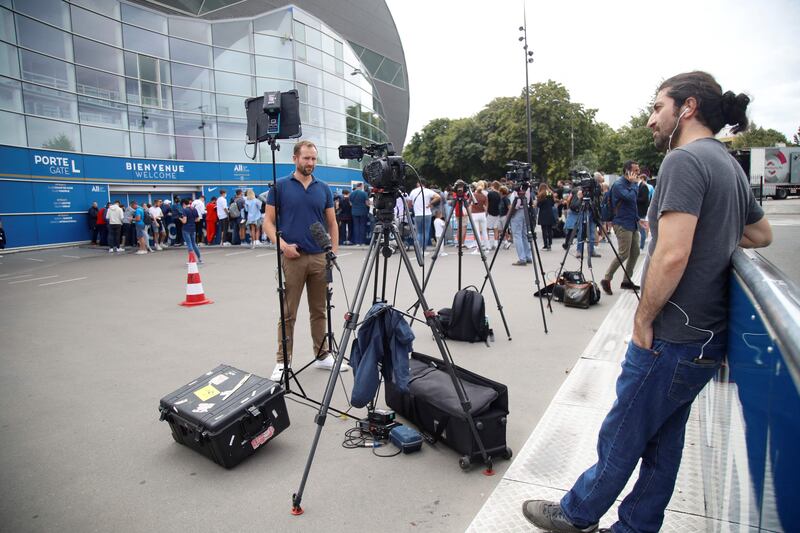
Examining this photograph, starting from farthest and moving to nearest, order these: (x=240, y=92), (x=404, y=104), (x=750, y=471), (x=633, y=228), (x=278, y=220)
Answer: (x=404, y=104), (x=240, y=92), (x=633, y=228), (x=278, y=220), (x=750, y=471)

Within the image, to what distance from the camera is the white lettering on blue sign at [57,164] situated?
19.4 m

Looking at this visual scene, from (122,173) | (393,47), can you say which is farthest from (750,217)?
(393,47)

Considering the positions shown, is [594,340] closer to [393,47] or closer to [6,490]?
[6,490]

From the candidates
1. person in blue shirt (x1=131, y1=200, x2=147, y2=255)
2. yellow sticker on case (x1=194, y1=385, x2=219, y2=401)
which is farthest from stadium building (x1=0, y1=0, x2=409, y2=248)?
yellow sticker on case (x1=194, y1=385, x2=219, y2=401)

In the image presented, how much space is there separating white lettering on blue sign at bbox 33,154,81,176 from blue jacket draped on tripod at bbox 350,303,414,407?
21459 mm

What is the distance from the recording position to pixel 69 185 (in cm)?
2055

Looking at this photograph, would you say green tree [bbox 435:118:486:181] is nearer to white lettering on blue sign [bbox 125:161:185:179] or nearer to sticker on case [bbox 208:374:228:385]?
white lettering on blue sign [bbox 125:161:185:179]

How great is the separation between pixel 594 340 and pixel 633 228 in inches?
113

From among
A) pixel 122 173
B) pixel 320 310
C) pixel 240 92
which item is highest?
pixel 240 92

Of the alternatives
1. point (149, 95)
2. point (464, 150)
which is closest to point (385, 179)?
point (149, 95)

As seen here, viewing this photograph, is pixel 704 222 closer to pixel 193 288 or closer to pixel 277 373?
pixel 277 373

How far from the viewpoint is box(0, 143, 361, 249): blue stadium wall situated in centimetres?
1853

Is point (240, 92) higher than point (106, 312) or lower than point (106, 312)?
higher

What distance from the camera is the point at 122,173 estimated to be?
889 inches
